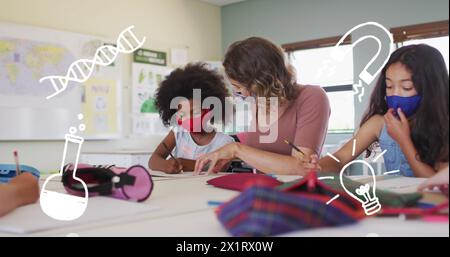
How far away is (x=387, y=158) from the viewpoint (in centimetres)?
89

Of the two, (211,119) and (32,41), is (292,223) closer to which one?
(211,119)

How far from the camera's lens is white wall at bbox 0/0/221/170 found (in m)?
2.89

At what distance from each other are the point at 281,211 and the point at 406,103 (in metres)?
0.24

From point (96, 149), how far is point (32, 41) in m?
0.84

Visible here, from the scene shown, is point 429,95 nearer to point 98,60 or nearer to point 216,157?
point 98,60

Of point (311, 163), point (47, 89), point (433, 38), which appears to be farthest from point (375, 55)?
point (47, 89)

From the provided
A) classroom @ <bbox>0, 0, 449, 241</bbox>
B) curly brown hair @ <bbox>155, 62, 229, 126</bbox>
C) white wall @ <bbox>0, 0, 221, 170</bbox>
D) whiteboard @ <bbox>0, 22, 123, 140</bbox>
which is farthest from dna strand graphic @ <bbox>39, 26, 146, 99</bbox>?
white wall @ <bbox>0, 0, 221, 170</bbox>

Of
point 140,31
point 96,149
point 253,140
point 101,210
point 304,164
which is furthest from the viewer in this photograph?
point 140,31

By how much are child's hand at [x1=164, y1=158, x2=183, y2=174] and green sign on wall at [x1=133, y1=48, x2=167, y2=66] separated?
7.33ft

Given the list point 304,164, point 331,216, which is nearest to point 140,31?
point 304,164

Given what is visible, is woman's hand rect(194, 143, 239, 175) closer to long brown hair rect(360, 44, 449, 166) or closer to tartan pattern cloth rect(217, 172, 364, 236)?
long brown hair rect(360, 44, 449, 166)

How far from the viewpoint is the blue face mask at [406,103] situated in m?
0.51

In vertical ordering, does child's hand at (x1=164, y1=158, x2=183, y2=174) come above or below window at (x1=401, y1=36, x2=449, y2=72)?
below

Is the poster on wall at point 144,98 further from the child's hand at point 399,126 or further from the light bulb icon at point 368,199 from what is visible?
the light bulb icon at point 368,199
